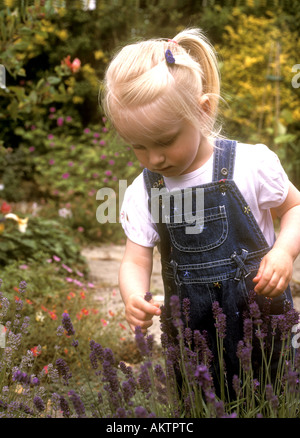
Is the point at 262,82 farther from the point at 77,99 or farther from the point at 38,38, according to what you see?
the point at 38,38

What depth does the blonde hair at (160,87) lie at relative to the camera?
1.48m

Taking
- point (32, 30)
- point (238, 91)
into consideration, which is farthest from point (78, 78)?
point (32, 30)

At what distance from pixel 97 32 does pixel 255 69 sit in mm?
2466

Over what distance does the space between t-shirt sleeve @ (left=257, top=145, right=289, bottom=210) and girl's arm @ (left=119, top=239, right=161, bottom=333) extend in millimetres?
424

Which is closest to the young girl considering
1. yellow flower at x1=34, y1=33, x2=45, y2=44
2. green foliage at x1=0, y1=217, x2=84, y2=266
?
green foliage at x1=0, y1=217, x2=84, y2=266

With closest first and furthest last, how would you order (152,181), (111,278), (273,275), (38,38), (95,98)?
(273,275) < (152,181) < (111,278) < (38,38) < (95,98)

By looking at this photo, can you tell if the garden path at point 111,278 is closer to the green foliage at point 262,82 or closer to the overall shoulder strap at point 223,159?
the overall shoulder strap at point 223,159

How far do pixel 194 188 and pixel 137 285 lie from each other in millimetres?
360

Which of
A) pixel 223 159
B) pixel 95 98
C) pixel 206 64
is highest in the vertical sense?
pixel 206 64

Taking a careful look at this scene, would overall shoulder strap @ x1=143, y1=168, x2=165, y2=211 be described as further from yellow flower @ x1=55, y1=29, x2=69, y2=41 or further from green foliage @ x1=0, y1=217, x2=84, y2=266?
yellow flower @ x1=55, y1=29, x2=69, y2=41

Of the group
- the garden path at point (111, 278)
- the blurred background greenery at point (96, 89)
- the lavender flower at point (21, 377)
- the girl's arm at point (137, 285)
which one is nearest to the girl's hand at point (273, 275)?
the girl's arm at point (137, 285)

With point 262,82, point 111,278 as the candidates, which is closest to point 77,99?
point 262,82

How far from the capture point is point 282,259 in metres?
1.45

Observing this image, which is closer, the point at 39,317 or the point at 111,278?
the point at 39,317
